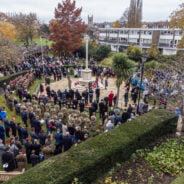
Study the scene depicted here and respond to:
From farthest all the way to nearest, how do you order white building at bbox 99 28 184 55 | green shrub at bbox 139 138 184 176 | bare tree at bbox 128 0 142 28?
bare tree at bbox 128 0 142 28, white building at bbox 99 28 184 55, green shrub at bbox 139 138 184 176

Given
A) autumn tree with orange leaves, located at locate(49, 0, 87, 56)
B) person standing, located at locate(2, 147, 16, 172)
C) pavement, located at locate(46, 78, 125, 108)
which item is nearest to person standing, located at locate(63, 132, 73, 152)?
person standing, located at locate(2, 147, 16, 172)

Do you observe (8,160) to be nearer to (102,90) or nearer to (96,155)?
(96,155)

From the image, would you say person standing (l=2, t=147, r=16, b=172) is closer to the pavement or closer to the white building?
the pavement

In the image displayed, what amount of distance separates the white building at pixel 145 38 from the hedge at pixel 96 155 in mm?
28349

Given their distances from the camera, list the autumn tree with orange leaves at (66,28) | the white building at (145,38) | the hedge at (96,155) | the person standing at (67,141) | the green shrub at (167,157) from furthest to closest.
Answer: the white building at (145,38) → the autumn tree with orange leaves at (66,28) → the person standing at (67,141) → the green shrub at (167,157) → the hedge at (96,155)

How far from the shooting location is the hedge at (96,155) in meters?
5.52

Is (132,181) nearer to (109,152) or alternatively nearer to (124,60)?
(109,152)

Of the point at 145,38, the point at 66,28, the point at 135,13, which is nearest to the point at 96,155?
the point at 66,28

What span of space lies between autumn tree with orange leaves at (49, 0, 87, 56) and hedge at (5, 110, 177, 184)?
85.7ft

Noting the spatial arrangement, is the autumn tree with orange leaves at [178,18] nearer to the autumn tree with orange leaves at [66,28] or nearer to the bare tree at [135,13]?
the autumn tree with orange leaves at [66,28]

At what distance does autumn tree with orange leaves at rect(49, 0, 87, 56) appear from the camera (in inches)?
1244

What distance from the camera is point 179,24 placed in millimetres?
22656

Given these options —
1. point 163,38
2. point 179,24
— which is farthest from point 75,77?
point 163,38

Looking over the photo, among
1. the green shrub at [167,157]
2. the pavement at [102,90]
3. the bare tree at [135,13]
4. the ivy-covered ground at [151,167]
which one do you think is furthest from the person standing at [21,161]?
the bare tree at [135,13]
